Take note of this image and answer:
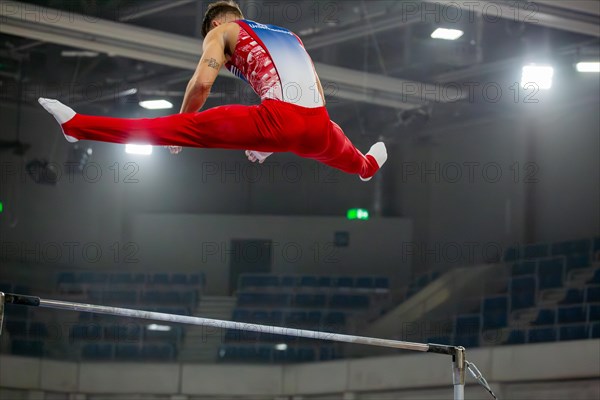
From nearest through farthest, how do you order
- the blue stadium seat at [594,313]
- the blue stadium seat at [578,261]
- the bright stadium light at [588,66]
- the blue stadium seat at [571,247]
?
the blue stadium seat at [594,313], the bright stadium light at [588,66], the blue stadium seat at [578,261], the blue stadium seat at [571,247]

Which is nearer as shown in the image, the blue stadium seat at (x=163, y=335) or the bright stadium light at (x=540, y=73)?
the bright stadium light at (x=540, y=73)

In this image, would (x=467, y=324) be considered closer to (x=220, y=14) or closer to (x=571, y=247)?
(x=571, y=247)

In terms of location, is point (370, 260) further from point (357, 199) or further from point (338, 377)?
point (338, 377)

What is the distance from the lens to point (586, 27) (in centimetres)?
1044

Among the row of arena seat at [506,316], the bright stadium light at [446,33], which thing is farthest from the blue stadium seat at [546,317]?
the bright stadium light at [446,33]

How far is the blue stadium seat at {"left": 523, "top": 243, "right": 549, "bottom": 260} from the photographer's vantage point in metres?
13.0

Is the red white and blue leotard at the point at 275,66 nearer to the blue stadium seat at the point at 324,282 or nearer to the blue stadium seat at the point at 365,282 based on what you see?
the blue stadium seat at the point at 324,282

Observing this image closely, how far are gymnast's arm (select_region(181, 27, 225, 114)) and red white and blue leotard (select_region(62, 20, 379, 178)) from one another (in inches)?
4.0

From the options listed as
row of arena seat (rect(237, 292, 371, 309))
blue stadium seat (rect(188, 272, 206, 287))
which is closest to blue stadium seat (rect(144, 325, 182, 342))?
row of arena seat (rect(237, 292, 371, 309))

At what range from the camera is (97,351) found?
11.7m

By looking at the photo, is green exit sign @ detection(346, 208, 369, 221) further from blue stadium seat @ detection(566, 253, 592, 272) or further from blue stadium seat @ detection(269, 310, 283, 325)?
blue stadium seat @ detection(566, 253, 592, 272)

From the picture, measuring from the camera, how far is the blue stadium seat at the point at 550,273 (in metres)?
11.6

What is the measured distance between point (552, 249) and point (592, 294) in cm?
232

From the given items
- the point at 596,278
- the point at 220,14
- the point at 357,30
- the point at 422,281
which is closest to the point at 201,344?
the point at 422,281
